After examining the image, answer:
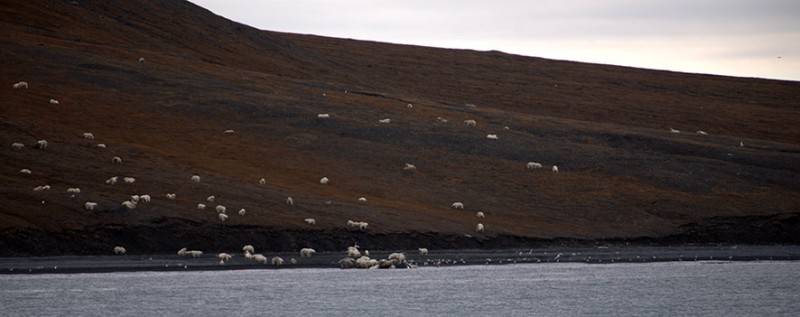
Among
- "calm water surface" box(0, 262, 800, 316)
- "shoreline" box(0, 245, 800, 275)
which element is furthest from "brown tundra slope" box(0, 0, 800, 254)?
"calm water surface" box(0, 262, 800, 316)

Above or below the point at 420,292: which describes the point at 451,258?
above

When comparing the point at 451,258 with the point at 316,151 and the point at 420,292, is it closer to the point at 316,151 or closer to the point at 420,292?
the point at 420,292

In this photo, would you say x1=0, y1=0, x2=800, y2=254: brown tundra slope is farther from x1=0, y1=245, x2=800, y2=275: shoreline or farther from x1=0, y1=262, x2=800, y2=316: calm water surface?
x1=0, y1=262, x2=800, y2=316: calm water surface

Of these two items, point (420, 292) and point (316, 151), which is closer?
point (420, 292)

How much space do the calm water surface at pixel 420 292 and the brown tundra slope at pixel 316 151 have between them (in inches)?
363

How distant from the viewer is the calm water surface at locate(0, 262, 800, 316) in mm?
36125

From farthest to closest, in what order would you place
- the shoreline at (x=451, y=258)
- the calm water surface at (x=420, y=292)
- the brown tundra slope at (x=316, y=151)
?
the brown tundra slope at (x=316, y=151)
the shoreline at (x=451, y=258)
the calm water surface at (x=420, y=292)

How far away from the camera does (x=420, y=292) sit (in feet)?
135

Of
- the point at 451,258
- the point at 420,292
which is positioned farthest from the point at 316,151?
the point at 420,292

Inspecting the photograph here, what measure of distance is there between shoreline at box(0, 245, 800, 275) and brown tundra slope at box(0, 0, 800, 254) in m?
1.79

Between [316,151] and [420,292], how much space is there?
36555 millimetres

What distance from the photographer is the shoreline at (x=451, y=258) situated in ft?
Result: 155

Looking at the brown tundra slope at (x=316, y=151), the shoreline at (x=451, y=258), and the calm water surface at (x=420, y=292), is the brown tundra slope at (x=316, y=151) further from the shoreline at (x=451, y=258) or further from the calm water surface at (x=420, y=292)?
the calm water surface at (x=420, y=292)

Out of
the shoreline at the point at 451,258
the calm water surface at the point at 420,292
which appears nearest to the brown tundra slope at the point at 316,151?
the shoreline at the point at 451,258
